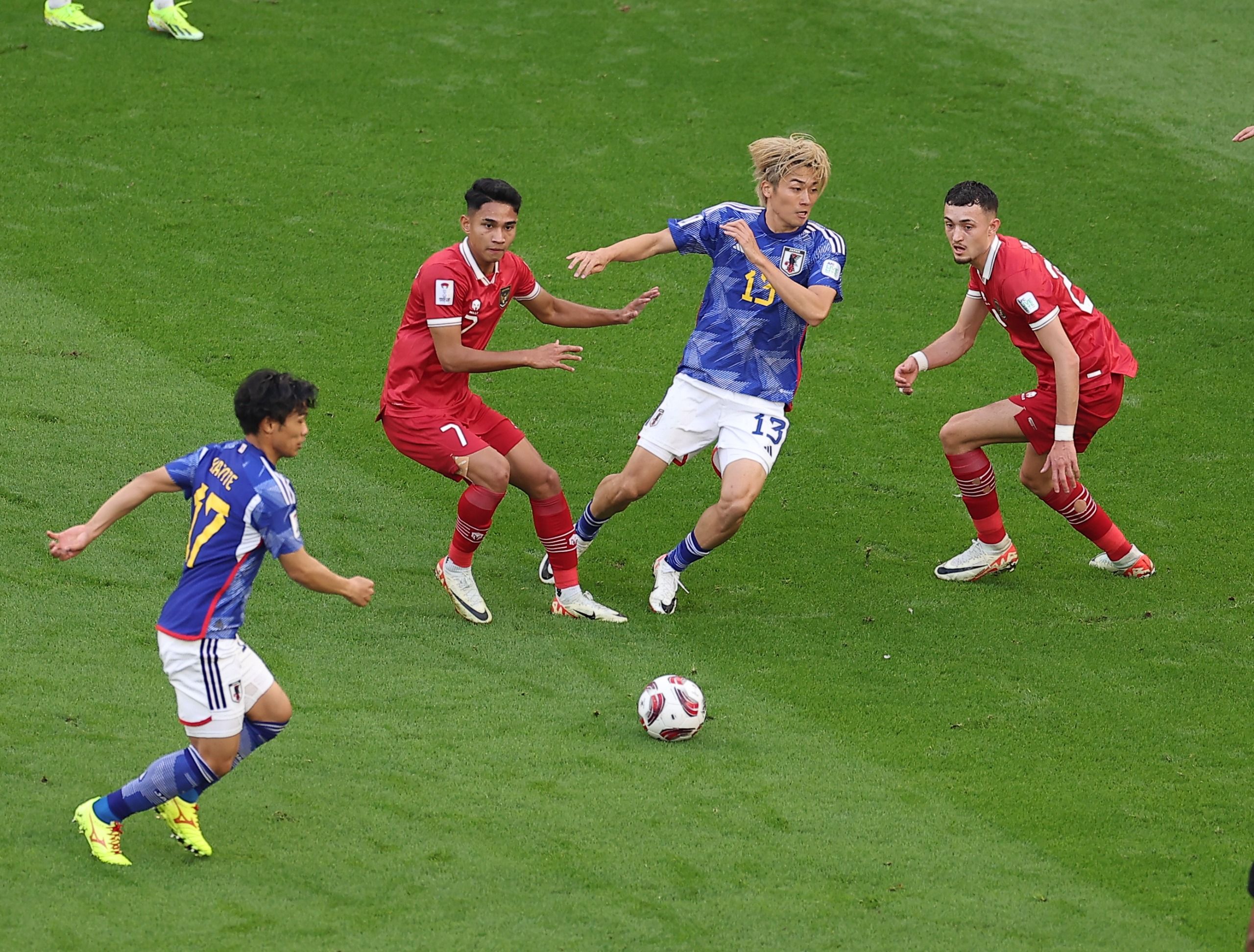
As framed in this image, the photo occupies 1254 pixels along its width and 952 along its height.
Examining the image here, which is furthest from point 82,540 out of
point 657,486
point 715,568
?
point 657,486

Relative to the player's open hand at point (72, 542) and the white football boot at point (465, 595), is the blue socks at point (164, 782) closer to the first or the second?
the player's open hand at point (72, 542)

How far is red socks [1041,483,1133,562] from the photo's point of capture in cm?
794

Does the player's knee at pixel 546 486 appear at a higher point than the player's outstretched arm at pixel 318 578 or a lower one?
lower

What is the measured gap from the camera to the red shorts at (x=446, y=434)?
289 inches

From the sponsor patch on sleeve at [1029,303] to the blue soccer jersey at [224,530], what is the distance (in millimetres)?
4111

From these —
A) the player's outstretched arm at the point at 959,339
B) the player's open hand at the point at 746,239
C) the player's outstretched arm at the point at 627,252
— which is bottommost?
the player's outstretched arm at the point at 959,339

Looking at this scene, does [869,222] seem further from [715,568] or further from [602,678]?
[602,678]

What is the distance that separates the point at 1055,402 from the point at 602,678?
2.84 m

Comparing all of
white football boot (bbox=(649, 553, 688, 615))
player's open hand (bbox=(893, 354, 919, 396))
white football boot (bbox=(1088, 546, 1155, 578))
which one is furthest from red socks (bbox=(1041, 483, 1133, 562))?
white football boot (bbox=(649, 553, 688, 615))

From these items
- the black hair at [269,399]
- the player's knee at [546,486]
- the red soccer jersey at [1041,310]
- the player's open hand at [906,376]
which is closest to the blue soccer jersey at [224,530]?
the black hair at [269,399]

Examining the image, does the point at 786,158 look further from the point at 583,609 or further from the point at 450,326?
the point at 583,609

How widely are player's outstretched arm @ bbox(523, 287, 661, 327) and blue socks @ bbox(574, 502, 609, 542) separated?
0.99 m

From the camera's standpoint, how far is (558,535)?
7570mm

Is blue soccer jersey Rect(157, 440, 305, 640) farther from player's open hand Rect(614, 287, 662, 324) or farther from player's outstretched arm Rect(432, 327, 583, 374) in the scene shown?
player's open hand Rect(614, 287, 662, 324)
